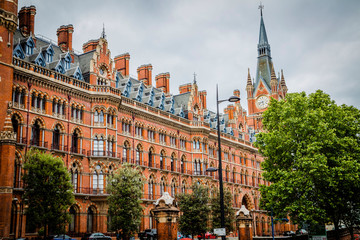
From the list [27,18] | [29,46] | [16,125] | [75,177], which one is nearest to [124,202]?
[75,177]

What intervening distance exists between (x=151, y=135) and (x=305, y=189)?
25590 mm

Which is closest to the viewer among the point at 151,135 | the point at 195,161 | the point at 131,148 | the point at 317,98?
the point at 317,98

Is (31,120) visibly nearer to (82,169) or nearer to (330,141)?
(82,169)

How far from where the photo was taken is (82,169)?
4341 cm

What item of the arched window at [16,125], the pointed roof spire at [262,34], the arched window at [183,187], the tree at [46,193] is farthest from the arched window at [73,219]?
the pointed roof spire at [262,34]

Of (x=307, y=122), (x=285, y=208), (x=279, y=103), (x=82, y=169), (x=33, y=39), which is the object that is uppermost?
(x=33, y=39)

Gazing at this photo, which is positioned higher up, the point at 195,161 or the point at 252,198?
the point at 195,161

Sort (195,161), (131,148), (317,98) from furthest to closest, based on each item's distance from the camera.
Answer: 1. (195,161)
2. (131,148)
3. (317,98)

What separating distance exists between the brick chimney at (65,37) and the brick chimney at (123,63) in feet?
34.0

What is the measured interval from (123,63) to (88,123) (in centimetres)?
1699

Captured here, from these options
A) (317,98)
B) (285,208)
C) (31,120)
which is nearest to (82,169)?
(31,120)

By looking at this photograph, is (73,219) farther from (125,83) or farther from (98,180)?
(125,83)

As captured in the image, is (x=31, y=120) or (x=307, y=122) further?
(x=31, y=120)

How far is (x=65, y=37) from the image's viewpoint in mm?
50938
